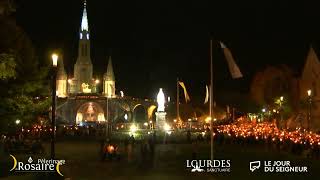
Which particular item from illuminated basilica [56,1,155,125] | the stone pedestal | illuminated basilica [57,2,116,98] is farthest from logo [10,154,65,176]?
illuminated basilica [57,2,116,98]

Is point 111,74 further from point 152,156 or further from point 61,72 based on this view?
point 152,156

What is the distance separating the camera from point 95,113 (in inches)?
4833

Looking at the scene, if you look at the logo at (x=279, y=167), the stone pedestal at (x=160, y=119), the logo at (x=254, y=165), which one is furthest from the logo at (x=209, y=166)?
the stone pedestal at (x=160, y=119)

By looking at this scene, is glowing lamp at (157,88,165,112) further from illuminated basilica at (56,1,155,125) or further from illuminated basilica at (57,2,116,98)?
illuminated basilica at (57,2,116,98)

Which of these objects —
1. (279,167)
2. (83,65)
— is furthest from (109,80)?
→ (279,167)

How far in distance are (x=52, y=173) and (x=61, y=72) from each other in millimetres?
113076

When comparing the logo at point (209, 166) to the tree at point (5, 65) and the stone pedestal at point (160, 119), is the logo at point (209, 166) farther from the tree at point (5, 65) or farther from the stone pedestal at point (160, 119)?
the stone pedestal at point (160, 119)

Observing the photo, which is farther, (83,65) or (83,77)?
(83,65)

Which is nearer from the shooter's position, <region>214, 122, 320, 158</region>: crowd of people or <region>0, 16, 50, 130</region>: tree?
<region>0, 16, 50, 130</region>: tree

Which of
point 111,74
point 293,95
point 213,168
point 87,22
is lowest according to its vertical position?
point 213,168

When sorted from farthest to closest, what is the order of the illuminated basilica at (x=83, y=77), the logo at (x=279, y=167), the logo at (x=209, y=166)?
1. the illuminated basilica at (x=83, y=77)
2. the logo at (x=209, y=166)
3. the logo at (x=279, y=167)

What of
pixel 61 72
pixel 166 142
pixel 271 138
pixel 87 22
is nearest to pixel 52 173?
pixel 271 138

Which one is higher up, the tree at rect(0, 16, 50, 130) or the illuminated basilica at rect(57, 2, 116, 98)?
the illuminated basilica at rect(57, 2, 116, 98)

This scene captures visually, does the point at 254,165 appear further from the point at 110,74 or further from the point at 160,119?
the point at 110,74
